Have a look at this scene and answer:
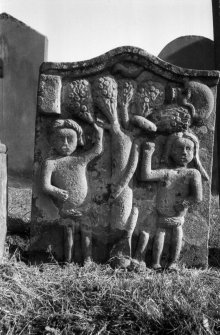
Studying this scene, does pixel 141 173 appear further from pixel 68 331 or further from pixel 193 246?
pixel 68 331

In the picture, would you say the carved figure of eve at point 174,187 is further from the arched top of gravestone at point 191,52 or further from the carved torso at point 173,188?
the arched top of gravestone at point 191,52

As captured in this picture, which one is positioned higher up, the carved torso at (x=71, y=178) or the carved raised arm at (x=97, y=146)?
the carved raised arm at (x=97, y=146)

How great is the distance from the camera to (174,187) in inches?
133

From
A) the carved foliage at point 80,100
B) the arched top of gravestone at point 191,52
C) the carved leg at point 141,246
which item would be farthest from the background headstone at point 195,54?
the carved foliage at point 80,100

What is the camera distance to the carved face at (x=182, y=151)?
332cm

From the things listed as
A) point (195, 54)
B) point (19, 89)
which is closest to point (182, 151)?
point (195, 54)

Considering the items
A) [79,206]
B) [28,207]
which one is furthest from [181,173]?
[28,207]

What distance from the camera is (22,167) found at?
7.35m

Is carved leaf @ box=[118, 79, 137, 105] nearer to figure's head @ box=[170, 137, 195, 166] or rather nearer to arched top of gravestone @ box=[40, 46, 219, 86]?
arched top of gravestone @ box=[40, 46, 219, 86]

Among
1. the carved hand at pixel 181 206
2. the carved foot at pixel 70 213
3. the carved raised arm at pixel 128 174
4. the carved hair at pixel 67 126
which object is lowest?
the carved foot at pixel 70 213

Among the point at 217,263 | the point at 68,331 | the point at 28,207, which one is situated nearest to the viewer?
the point at 68,331

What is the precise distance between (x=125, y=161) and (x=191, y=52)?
4.10 metres

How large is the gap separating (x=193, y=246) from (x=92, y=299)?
3.00ft

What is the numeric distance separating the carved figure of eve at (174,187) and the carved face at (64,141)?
472mm
